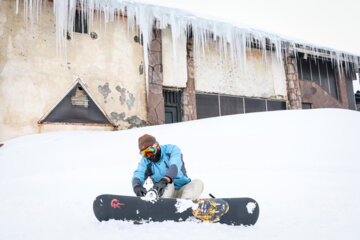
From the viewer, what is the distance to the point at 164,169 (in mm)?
2854

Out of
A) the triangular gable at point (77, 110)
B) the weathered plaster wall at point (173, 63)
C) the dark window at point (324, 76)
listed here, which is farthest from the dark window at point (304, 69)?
the triangular gable at point (77, 110)

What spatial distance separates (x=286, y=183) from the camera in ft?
12.8

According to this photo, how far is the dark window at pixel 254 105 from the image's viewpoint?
424 inches

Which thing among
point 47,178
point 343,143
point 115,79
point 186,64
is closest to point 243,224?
point 47,178

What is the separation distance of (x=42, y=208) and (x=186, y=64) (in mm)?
7415

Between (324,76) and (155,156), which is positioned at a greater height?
(324,76)

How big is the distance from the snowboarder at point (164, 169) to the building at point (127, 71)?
5550 mm

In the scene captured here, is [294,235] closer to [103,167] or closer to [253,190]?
[253,190]

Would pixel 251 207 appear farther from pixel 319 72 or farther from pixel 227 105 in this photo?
pixel 319 72

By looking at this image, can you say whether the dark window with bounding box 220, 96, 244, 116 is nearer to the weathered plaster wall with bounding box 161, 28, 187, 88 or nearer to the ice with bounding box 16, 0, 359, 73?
the ice with bounding box 16, 0, 359, 73

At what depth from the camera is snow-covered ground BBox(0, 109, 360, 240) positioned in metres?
2.17

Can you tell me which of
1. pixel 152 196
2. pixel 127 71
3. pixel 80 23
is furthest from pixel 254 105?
pixel 152 196

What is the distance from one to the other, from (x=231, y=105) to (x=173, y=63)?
105 inches

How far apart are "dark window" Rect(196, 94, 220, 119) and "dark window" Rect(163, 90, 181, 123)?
0.66 m
